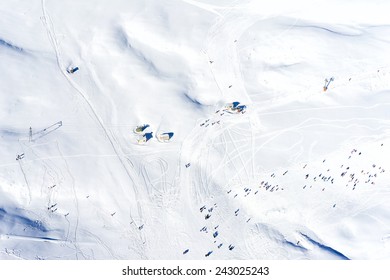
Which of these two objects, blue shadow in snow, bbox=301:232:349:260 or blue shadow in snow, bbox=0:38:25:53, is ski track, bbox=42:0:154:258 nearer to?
blue shadow in snow, bbox=0:38:25:53

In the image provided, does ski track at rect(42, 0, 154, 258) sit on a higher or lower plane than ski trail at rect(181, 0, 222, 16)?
lower

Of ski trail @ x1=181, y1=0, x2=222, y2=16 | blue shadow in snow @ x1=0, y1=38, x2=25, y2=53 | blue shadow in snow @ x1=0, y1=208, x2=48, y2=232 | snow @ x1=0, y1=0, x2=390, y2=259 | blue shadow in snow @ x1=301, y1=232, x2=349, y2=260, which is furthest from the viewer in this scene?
ski trail @ x1=181, y1=0, x2=222, y2=16

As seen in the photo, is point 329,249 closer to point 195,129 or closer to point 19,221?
point 195,129

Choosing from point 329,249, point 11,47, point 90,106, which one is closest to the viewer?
point 329,249

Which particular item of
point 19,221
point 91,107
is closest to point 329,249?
point 91,107

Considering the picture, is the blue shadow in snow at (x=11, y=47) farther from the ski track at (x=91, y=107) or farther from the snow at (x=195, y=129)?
the ski track at (x=91, y=107)

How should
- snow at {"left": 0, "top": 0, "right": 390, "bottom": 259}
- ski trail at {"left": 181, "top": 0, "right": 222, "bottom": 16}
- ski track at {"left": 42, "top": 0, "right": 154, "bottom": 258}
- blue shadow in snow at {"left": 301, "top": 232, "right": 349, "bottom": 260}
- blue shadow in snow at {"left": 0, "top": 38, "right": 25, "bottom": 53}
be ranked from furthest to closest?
1. ski trail at {"left": 181, "top": 0, "right": 222, "bottom": 16}
2. blue shadow in snow at {"left": 0, "top": 38, "right": 25, "bottom": 53}
3. ski track at {"left": 42, "top": 0, "right": 154, "bottom": 258}
4. snow at {"left": 0, "top": 0, "right": 390, "bottom": 259}
5. blue shadow in snow at {"left": 301, "top": 232, "right": 349, "bottom": 260}

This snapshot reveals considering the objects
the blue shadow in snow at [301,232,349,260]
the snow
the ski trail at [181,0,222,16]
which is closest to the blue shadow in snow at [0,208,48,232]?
the snow

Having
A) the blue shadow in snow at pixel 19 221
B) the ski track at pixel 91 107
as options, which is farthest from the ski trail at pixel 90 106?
the blue shadow in snow at pixel 19 221

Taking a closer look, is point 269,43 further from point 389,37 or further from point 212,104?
point 389,37
